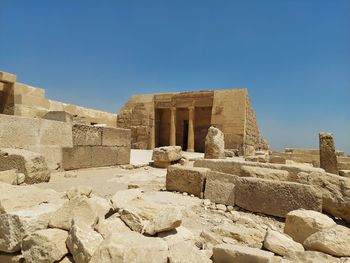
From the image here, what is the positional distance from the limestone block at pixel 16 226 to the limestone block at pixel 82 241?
1.26 ft

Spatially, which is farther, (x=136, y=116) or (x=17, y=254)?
(x=136, y=116)

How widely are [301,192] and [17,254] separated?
A: 129 inches

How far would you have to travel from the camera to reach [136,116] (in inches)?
695

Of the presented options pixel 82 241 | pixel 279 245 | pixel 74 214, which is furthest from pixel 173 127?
pixel 82 241

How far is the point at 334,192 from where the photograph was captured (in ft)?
11.7

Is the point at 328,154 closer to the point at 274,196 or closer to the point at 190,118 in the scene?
the point at 274,196

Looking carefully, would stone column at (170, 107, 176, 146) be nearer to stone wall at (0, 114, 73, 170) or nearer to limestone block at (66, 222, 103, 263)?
stone wall at (0, 114, 73, 170)

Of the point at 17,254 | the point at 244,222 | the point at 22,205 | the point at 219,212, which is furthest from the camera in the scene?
the point at 219,212

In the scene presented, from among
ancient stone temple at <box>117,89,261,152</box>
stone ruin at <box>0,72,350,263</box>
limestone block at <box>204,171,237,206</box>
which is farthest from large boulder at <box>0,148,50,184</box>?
ancient stone temple at <box>117,89,261,152</box>

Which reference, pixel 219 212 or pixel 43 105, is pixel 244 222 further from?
pixel 43 105

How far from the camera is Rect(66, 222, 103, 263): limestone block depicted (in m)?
1.96

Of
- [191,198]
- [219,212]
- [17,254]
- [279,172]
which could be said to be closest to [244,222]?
[219,212]

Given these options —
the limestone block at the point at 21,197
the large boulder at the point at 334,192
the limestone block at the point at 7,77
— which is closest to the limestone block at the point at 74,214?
the limestone block at the point at 21,197

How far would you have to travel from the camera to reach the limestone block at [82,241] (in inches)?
77.3
